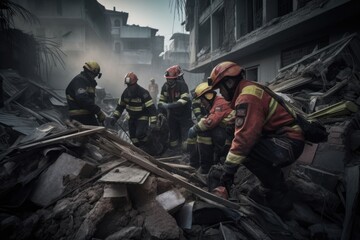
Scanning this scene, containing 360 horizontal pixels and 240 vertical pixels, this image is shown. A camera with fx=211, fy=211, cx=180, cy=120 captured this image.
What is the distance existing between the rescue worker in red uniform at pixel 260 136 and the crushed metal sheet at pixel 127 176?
3.06 ft

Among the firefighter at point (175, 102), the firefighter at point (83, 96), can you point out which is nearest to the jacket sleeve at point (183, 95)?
the firefighter at point (175, 102)

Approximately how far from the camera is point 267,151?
95.3 inches

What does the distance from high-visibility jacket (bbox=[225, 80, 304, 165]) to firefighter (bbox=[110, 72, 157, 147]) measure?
123 inches

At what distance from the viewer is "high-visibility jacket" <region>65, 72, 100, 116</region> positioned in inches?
180

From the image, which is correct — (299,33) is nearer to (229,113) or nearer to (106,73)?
(229,113)

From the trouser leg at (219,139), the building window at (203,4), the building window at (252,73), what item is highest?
the building window at (203,4)

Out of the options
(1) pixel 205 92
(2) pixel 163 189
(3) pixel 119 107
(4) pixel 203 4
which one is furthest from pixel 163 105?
(4) pixel 203 4

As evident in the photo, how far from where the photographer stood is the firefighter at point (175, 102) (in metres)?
5.44

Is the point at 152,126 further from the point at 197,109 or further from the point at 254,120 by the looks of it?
the point at 254,120

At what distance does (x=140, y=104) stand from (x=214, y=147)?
235 cm

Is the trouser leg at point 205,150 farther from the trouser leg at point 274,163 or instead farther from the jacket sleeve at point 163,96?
the jacket sleeve at point 163,96

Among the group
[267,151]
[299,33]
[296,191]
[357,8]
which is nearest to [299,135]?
[267,151]

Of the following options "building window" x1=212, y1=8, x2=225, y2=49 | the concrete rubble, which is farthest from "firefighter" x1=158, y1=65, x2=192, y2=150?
"building window" x1=212, y1=8, x2=225, y2=49

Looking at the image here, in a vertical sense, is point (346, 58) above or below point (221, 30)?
below
